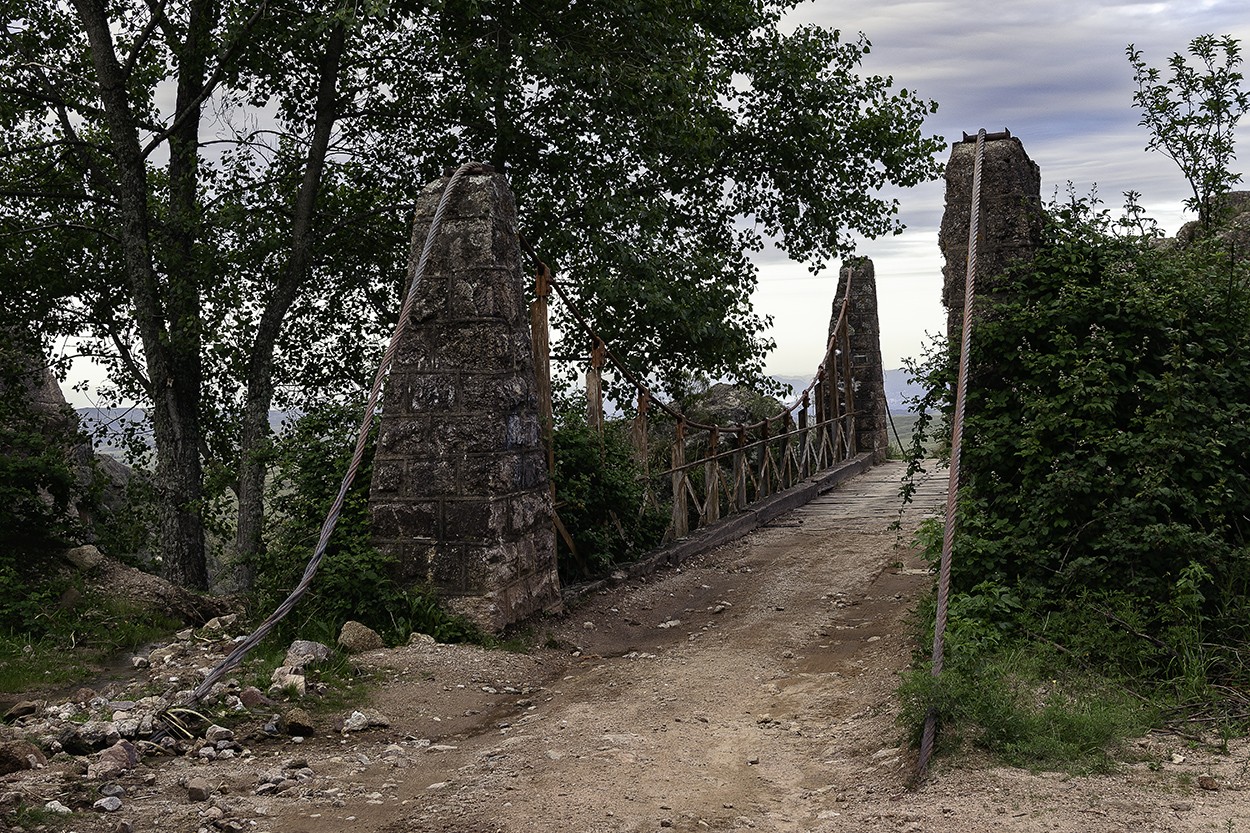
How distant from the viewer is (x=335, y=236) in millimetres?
11500

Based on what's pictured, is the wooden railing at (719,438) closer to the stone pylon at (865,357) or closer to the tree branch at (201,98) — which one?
the stone pylon at (865,357)

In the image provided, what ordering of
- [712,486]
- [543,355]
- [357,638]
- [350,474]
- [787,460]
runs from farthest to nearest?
[787,460] → [712,486] → [543,355] → [357,638] → [350,474]

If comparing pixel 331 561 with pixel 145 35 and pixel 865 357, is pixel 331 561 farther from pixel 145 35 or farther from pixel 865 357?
pixel 865 357

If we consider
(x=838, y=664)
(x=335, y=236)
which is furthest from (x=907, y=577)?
(x=335, y=236)

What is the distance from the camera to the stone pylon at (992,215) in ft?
21.3

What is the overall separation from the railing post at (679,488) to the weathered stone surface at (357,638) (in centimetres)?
443

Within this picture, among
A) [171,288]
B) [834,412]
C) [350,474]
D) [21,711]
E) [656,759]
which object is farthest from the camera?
[834,412]

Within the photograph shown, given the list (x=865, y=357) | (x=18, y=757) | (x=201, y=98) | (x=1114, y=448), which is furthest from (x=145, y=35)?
(x=865, y=357)

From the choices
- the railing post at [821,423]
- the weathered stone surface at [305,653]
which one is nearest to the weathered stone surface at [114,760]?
the weathered stone surface at [305,653]

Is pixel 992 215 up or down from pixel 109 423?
up

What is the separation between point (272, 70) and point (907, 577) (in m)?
7.93

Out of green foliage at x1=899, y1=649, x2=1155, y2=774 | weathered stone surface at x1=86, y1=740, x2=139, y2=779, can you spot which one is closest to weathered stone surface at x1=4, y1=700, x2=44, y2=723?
weathered stone surface at x1=86, y1=740, x2=139, y2=779

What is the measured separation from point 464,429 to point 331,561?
112 centimetres

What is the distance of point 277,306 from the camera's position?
10656 millimetres
